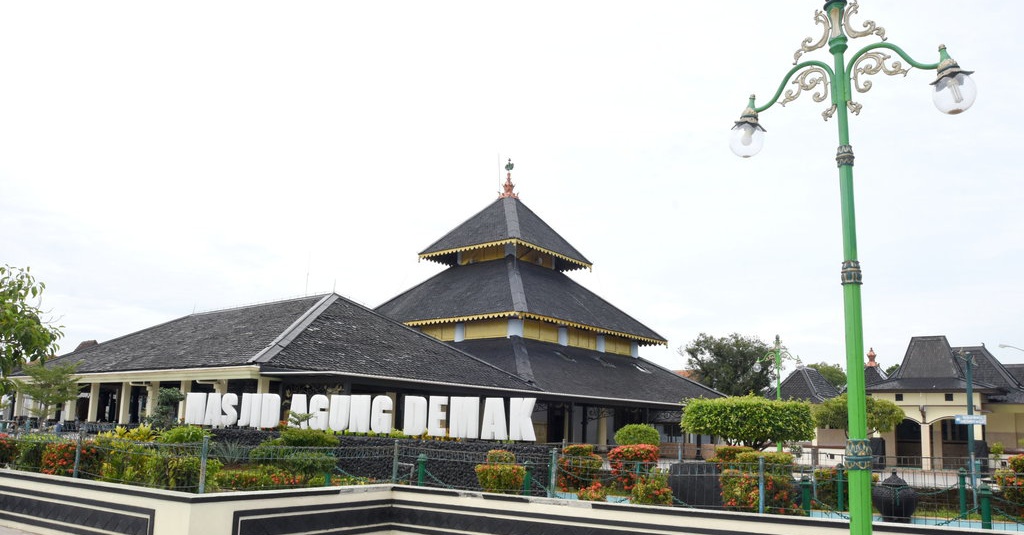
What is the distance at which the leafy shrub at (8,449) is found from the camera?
16391 mm

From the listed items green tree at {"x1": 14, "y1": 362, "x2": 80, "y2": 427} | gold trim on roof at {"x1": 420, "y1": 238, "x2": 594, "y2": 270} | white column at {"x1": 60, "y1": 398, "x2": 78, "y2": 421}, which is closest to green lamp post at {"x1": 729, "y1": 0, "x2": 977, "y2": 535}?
→ gold trim on roof at {"x1": 420, "y1": 238, "x2": 594, "y2": 270}

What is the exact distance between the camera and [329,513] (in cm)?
1402

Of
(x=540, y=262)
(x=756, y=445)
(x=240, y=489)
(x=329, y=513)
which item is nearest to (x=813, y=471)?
(x=329, y=513)

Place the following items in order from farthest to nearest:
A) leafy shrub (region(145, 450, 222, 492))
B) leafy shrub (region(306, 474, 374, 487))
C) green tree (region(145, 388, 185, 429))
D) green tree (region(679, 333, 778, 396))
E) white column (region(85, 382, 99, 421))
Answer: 1. green tree (region(679, 333, 778, 396))
2. white column (region(85, 382, 99, 421))
3. green tree (region(145, 388, 185, 429))
4. leafy shrub (region(306, 474, 374, 487))
5. leafy shrub (region(145, 450, 222, 492))

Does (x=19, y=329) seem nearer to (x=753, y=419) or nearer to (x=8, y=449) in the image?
(x=8, y=449)

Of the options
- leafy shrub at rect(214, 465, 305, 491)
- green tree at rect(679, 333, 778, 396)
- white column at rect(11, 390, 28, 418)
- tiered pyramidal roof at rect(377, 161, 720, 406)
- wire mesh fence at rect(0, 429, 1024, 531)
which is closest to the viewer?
wire mesh fence at rect(0, 429, 1024, 531)

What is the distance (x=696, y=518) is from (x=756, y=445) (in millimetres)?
16289

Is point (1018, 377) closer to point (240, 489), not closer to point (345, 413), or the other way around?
point (345, 413)

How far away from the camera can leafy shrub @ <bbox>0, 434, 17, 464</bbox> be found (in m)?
16.4

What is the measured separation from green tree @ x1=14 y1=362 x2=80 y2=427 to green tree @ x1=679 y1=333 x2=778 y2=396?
46887 millimetres

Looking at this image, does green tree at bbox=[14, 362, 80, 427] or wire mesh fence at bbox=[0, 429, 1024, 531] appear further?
green tree at bbox=[14, 362, 80, 427]

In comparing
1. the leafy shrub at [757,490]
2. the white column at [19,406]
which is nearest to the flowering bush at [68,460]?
the leafy shrub at [757,490]

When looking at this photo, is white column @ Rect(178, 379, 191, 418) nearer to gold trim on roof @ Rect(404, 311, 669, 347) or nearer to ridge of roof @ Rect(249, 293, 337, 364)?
ridge of roof @ Rect(249, 293, 337, 364)

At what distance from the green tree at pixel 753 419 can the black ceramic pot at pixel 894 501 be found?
11615 mm
